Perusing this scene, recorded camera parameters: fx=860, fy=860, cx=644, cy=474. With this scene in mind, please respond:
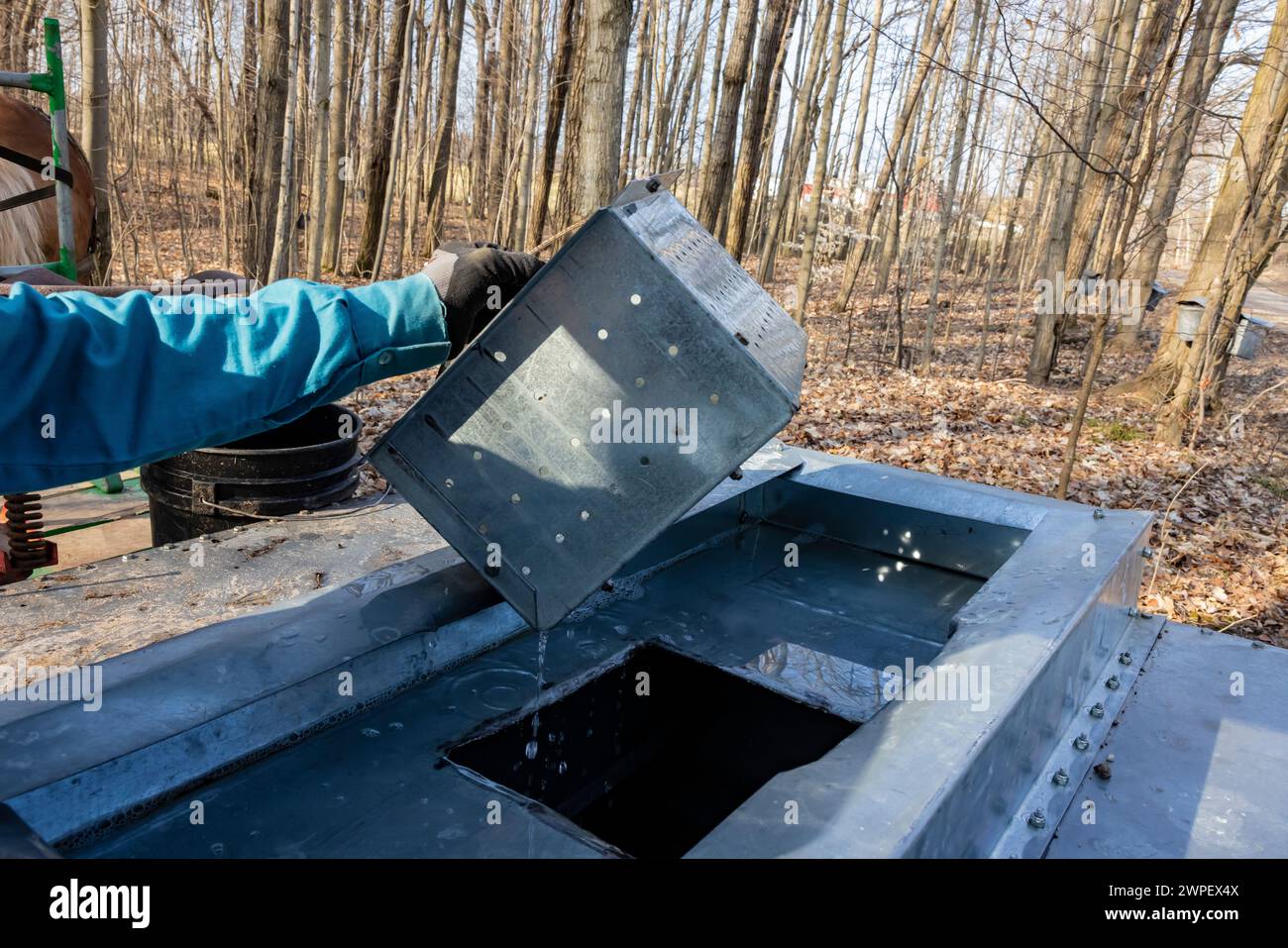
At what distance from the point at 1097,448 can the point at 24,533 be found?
8.33 metres

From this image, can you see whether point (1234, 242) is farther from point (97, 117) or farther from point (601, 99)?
point (97, 117)

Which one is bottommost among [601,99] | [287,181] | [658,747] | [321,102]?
[658,747]

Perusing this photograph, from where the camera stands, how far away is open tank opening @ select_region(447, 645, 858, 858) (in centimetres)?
227

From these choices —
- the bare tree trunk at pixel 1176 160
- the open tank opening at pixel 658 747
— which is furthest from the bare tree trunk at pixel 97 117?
the bare tree trunk at pixel 1176 160

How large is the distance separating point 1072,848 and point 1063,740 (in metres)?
0.39

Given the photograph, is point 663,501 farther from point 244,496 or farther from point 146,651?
point 244,496

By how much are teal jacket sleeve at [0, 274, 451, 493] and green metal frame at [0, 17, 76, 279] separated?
378cm

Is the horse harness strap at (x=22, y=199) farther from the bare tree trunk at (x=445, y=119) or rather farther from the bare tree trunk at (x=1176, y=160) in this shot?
the bare tree trunk at (x=1176, y=160)

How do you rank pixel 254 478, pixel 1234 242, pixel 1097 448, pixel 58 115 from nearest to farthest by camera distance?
pixel 254 478
pixel 58 115
pixel 1234 242
pixel 1097 448

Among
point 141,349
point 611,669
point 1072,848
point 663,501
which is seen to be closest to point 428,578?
point 611,669

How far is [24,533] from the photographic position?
3.49 metres

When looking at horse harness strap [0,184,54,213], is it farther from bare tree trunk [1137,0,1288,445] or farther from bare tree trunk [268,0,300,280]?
bare tree trunk [1137,0,1288,445]

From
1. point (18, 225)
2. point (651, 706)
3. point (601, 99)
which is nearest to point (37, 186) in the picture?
point (18, 225)

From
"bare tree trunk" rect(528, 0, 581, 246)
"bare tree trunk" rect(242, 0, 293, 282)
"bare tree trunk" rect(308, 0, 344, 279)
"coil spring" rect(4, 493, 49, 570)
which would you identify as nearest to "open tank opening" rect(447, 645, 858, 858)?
"coil spring" rect(4, 493, 49, 570)
